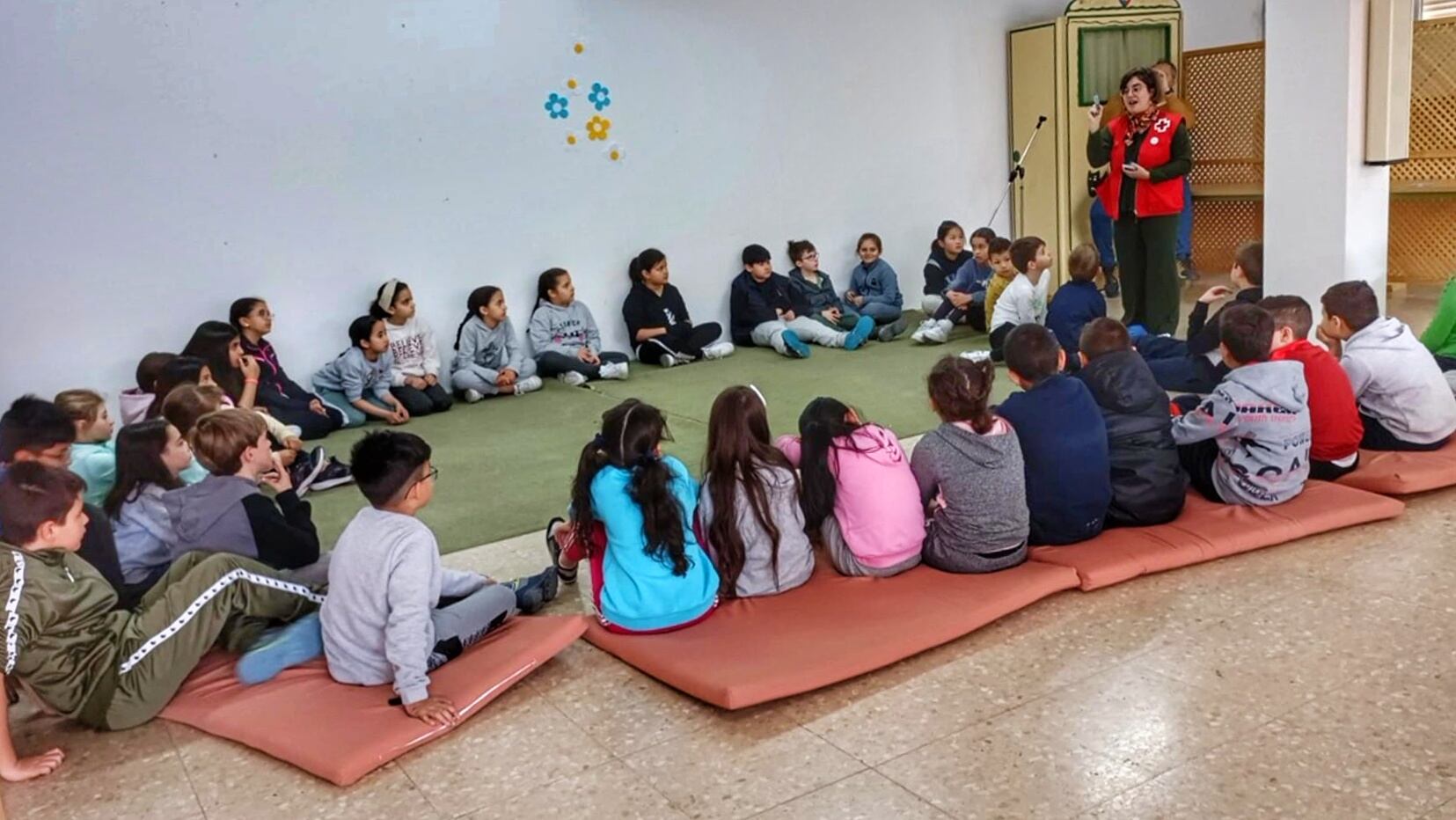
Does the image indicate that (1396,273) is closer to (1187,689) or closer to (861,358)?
(861,358)

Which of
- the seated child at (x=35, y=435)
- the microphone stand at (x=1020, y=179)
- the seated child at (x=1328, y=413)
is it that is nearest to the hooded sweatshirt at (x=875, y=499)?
the seated child at (x=1328, y=413)

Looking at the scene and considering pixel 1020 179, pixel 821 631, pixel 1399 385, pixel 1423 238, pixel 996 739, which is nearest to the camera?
pixel 996 739

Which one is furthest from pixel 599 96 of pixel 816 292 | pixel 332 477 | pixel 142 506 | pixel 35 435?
pixel 142 506

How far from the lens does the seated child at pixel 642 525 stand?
9.95ft

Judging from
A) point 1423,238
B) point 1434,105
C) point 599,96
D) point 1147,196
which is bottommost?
point 1423,238

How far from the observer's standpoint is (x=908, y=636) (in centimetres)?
291

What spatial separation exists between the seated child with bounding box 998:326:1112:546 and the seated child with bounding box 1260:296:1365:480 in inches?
28.7

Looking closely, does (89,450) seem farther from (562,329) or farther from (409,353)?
(562,329)

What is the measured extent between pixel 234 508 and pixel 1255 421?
2.83 metres

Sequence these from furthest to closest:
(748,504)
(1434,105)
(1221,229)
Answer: (1221,229) → (1434,105) → (748,504)

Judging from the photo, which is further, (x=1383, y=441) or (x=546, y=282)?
Result: (x=546, y=282)

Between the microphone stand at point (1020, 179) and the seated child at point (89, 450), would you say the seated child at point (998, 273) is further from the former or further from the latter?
the seated child at point (89, 450)

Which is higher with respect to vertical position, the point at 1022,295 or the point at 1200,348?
the point at 1022,295

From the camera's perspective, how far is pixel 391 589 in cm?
277
